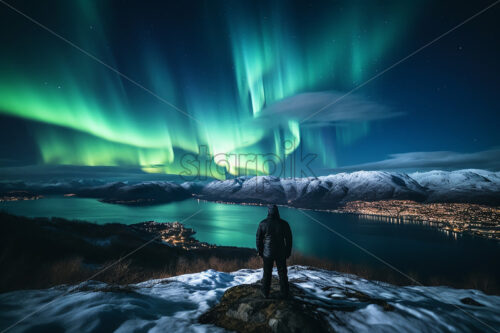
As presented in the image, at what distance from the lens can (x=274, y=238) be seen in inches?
257

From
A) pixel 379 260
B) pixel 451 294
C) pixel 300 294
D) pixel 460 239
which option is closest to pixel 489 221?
pixel 460 239

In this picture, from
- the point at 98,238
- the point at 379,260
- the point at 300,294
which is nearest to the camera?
the point at 300,294

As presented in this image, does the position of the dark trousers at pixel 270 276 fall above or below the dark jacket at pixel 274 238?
below

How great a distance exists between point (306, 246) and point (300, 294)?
247 ft

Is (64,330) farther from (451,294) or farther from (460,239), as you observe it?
(460,239)

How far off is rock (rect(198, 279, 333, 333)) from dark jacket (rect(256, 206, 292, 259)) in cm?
136

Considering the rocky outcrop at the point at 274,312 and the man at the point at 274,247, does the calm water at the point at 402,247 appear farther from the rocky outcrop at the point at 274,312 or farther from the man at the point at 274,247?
the man at the point at 274,247

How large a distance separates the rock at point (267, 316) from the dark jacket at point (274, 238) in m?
1.36

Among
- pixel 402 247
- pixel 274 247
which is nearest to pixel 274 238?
pixel 274 247

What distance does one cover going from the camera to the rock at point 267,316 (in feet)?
15.9

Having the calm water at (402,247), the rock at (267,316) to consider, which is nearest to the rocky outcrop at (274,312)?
the rock at (267,316)

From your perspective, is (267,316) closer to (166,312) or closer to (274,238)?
(274,238)

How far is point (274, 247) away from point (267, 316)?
6.24ft

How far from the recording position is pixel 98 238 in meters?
21.4
